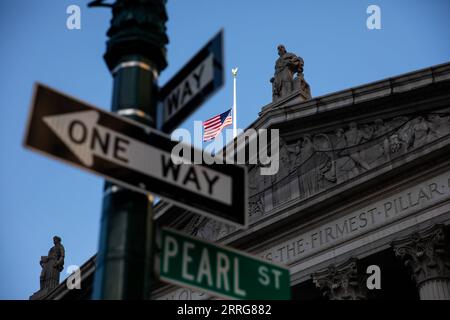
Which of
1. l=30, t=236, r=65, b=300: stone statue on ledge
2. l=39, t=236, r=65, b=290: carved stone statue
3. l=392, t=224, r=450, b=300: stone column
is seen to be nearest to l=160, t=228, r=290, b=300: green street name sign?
l=392, t=224, r=450, b=300: stone column

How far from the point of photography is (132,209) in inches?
179

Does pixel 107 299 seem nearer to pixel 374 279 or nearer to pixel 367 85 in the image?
pixel 374 279

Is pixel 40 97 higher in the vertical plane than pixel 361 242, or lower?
lower

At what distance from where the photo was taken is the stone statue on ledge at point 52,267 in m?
34.5

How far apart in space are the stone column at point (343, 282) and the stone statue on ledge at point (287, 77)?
A: 6.82 m

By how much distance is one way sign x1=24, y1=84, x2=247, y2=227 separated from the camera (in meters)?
4.27

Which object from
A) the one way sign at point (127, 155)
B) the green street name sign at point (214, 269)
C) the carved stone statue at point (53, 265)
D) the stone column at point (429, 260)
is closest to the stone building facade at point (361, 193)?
the stone column at point (429, 260)

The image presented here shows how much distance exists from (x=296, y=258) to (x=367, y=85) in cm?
573

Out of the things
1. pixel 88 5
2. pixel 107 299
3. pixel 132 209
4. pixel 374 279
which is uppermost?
pixel 374 279

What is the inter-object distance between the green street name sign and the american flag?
26472 millimetres

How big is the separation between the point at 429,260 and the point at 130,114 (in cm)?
1604

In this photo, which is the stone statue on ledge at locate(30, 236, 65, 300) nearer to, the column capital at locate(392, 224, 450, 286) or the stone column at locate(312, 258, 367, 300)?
the stone column at locate(312, 258, 367, 300)
